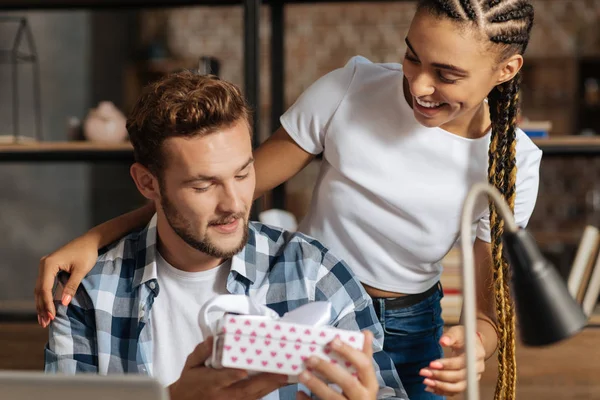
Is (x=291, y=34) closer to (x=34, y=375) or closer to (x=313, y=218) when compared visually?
(x=313, y=218)

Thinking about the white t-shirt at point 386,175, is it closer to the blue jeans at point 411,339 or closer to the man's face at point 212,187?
the blue jeans at point 411,339

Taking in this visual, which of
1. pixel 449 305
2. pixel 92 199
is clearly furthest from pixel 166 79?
pixel 92 199

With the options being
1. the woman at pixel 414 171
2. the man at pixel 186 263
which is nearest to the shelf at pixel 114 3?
the woman at pixel 414 171

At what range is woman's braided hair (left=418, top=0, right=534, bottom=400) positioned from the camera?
1.27 meters

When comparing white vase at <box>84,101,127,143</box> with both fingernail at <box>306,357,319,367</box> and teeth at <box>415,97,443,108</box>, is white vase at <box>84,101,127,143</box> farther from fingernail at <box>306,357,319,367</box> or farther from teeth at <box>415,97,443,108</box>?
fingernail at <box>306,357,319,367</box>

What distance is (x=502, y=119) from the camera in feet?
4.59

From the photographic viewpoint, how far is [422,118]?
4.34 feet

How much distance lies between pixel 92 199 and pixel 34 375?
452 centimetres

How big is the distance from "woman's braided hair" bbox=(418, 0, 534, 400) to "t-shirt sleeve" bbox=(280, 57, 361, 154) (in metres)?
0.27

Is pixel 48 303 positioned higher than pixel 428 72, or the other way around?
pixel 428 72

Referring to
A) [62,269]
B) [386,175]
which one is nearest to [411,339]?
[386,175]

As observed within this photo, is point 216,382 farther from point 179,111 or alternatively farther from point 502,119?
point 502,119

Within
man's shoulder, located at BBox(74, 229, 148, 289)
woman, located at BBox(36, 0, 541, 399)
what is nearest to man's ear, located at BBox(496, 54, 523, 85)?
woman, located at BBox(36, 0, 541, 399)

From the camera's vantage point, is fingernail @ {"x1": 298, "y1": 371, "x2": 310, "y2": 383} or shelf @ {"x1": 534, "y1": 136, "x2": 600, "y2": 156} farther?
shelf @ {"x1": 534, "y1": 136, "x2": 600, "y2": 156}
